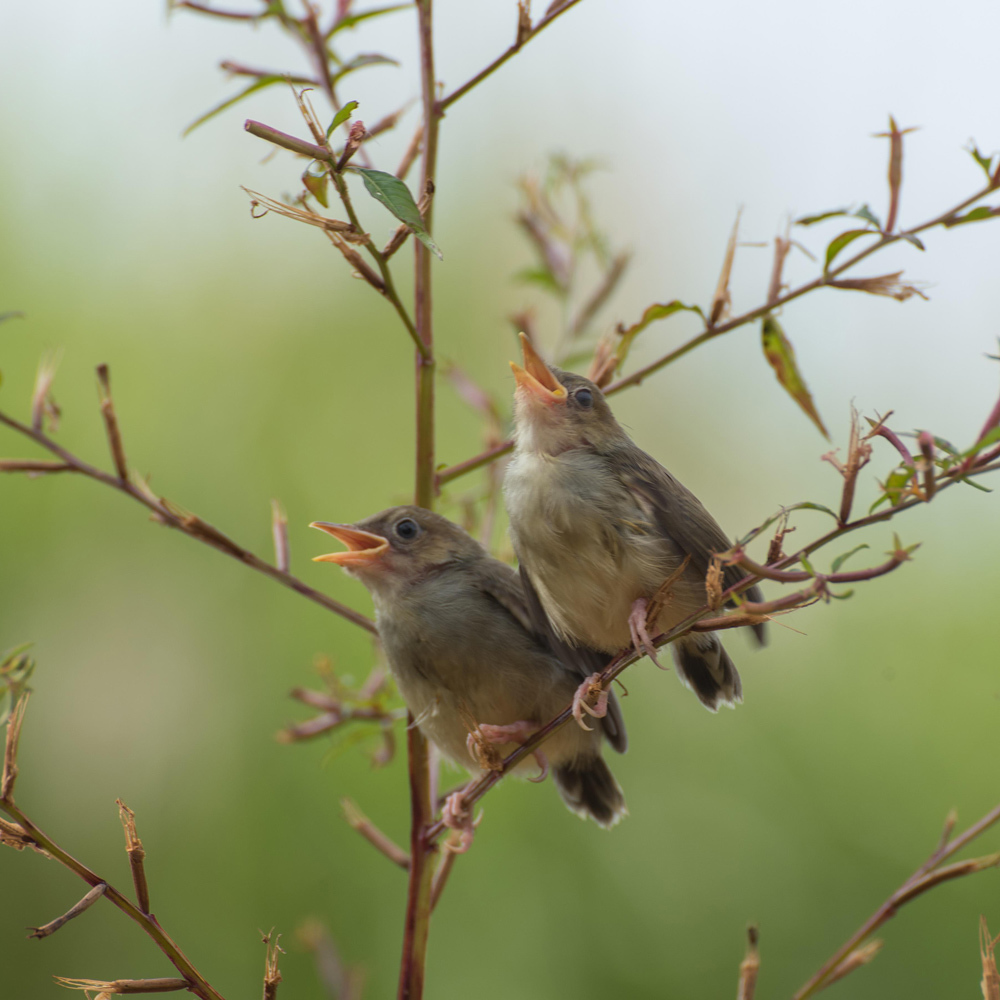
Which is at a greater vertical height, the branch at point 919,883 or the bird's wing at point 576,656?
the bird's wing at point 576,656

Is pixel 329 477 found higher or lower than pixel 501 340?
lower

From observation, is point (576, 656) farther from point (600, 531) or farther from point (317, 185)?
point (317, 185)

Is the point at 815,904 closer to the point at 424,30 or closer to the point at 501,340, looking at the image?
the point at 501,340

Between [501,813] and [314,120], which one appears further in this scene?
[501,813]

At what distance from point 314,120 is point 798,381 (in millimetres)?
828

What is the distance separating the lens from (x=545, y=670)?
2588mm

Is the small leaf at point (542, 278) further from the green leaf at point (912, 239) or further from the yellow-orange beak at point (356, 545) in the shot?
the green leaf at point (912, 239)

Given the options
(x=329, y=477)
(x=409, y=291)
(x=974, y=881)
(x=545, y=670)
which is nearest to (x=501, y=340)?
(x=409, y=291)

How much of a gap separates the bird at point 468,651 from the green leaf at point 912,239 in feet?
4.18

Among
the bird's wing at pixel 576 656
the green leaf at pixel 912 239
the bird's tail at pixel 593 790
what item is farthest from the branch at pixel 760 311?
the bird's tail at pixel 593 790

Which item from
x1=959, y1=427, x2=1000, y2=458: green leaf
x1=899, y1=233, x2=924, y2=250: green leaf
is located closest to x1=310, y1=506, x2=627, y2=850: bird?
x1=899, y1=233, x2=924, y2=250: green leaf

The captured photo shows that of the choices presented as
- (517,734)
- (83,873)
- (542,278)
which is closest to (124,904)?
(83,873)

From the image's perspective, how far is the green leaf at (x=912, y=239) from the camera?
147 cm

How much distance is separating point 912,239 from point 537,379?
3.35ft
